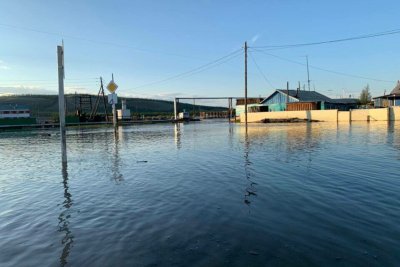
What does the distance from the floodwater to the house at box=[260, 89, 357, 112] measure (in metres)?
54.8

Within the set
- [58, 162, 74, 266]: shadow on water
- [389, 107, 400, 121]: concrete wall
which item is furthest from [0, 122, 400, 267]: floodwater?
[389, 107, 400, 121]: concrete wall

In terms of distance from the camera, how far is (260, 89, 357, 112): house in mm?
68250

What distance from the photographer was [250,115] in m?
72.8

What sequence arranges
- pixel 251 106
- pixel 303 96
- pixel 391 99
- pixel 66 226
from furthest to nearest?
pixel 251 106
pixel 303 96
pixel 391 99
pixel 66 226

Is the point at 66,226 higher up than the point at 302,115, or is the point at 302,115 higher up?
the point at 302,115

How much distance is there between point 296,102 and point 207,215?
212 feet

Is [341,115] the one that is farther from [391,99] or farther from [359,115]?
[391,99]

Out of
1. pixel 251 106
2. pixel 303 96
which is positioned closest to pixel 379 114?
pixel 303 96

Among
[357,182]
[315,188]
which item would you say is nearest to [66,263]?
[315,188]

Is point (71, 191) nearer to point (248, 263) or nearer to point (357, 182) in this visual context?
point (248, 263)

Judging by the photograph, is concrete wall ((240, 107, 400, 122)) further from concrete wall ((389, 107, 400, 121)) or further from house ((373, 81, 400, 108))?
house ((373, 81, 400, 108))

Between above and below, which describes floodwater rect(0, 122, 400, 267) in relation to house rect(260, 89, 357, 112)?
below

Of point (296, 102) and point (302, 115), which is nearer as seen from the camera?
point (302, 115)

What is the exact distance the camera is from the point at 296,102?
69.2 meters
